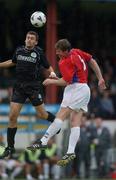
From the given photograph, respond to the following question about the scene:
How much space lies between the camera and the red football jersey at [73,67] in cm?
1862

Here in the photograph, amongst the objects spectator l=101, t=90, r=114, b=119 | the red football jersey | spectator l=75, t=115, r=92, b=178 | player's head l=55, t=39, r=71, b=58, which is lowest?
spectator l=75, t=115, r=92, b=178

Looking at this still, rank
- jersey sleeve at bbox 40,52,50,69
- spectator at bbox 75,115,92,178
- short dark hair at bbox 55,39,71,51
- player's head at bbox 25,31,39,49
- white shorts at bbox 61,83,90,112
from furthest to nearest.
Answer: spectator at bbox 75,115,92,178
jersey sleeve at bbox 40,52,50,69
white shorts at bbox 61,83,90,112
player's head at bbox 25,31,39,49
short dark hair at bbox 55,39,71,51

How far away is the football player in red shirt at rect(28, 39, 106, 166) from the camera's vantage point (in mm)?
18625

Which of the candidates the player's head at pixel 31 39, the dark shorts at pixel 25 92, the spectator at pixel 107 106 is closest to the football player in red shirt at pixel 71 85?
the player's head at pixel 31 39

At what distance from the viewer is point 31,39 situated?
18.8 meters

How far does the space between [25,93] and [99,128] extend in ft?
30.3

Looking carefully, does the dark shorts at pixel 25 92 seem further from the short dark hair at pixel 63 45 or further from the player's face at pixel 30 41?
the short dark hair at pixel 63 45

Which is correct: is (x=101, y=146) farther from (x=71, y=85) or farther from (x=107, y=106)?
(x=71, y=85)

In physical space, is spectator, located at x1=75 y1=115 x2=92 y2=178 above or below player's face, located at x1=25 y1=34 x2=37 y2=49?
below

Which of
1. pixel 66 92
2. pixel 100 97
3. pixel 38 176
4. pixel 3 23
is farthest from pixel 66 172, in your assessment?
pixel 66 92

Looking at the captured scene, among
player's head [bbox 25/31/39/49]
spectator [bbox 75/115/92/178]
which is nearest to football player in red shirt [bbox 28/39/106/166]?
player's head [bbox 25/31/39/49]

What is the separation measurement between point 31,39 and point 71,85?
131 cm

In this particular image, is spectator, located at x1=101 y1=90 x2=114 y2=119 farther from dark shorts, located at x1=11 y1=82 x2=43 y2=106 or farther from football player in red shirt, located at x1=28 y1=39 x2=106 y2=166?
football player in red shirt, located at x1=28 y1=39 x2=106 y2=166

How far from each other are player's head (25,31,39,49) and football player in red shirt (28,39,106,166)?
0.51 metres
